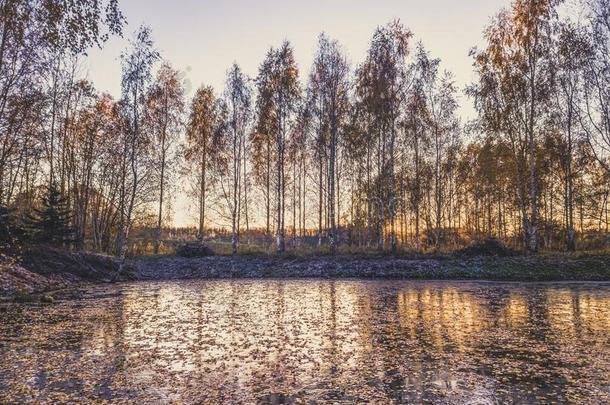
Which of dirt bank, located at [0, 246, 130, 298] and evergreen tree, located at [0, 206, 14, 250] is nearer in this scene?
dirt bank, located at [0, 246, 130, 298]

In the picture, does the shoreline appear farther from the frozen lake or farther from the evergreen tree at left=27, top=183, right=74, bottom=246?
the frozen lake

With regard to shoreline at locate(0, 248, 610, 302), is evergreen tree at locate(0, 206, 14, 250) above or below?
above

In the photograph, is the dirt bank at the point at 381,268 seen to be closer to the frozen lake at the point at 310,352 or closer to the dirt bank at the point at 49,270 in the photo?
the dirt bank at the point at 49,270

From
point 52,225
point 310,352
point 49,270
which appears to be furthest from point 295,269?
point 310,352

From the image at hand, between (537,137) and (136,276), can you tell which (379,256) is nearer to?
(136,276)

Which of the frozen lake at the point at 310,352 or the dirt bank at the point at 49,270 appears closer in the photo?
the frozen lake at the point at 310,352

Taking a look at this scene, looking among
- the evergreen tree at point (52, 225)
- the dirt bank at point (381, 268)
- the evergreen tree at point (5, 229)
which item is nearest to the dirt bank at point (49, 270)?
the evergreen tree at point (5, 229)

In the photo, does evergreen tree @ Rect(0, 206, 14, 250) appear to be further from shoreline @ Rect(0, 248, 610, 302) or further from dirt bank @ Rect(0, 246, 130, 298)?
shoreline @ Rect(0, 248, 610, 302)

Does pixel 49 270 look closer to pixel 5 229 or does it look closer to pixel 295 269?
pixel 5 229

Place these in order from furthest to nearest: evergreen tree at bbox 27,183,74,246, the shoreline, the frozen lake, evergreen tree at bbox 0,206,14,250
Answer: evergreen tree at bbox 27,183,74,246 → the shoreline → evergreen tree at bbox 0,206,14,250 → the frozen lake

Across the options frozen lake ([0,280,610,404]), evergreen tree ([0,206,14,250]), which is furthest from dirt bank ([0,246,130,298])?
frozen lake ([0,280,610,404])

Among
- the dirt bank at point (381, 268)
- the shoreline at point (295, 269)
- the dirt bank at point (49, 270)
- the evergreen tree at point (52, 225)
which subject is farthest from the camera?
the evergreen tree at point (52, 225)

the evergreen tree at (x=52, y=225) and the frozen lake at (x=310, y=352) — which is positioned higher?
the evergreen tree at (x=52, y=225)

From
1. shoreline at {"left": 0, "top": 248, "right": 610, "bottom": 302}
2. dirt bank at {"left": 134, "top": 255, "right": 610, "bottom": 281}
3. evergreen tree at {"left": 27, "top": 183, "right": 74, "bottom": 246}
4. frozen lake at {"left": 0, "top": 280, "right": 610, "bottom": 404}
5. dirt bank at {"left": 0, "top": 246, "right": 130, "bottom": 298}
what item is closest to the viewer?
frozen lake at {"left": 0, "top": 280, "right": 610, "bottom": 404}
